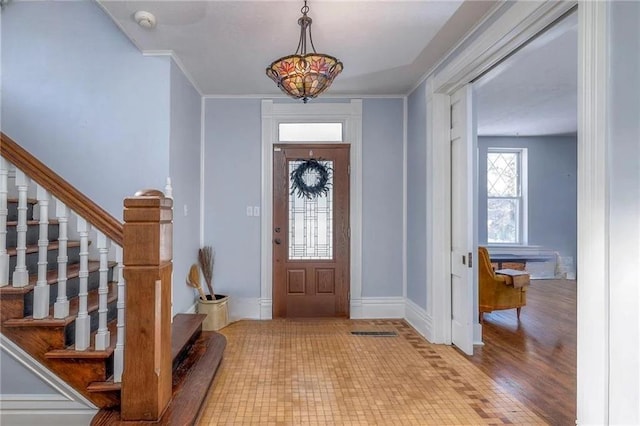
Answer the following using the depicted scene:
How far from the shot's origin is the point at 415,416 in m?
2.17

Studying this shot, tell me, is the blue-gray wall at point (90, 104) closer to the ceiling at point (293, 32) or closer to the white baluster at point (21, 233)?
the ceiling at point (293, 32)

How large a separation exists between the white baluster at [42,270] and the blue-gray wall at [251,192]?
223 cm

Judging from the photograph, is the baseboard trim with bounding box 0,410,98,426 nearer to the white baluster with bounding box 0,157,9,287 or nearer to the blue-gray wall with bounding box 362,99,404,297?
the white baluster with bounding box 0,157,9,287

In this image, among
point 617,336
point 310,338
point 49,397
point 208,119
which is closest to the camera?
point 617,336

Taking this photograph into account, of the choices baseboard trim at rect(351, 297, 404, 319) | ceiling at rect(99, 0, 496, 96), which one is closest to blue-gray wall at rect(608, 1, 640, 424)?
ceiling at rect(99, 0, 496, 96)

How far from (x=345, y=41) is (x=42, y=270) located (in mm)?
2654

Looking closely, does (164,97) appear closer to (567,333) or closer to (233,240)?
(233,240)

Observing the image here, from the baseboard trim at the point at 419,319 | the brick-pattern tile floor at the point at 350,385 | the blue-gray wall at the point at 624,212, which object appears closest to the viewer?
the blue-gray wall at the point at 624,212

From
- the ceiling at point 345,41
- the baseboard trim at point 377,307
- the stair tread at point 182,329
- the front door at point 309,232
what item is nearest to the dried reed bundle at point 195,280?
the stair tread at point 182,329

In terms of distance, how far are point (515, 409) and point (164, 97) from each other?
363 cm

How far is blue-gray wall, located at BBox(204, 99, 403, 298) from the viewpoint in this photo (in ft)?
13.8

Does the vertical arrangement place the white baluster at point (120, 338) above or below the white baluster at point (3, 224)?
below

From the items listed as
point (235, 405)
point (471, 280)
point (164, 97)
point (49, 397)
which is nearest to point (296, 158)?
point (164, 97)

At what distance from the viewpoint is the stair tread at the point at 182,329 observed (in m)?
2.51
